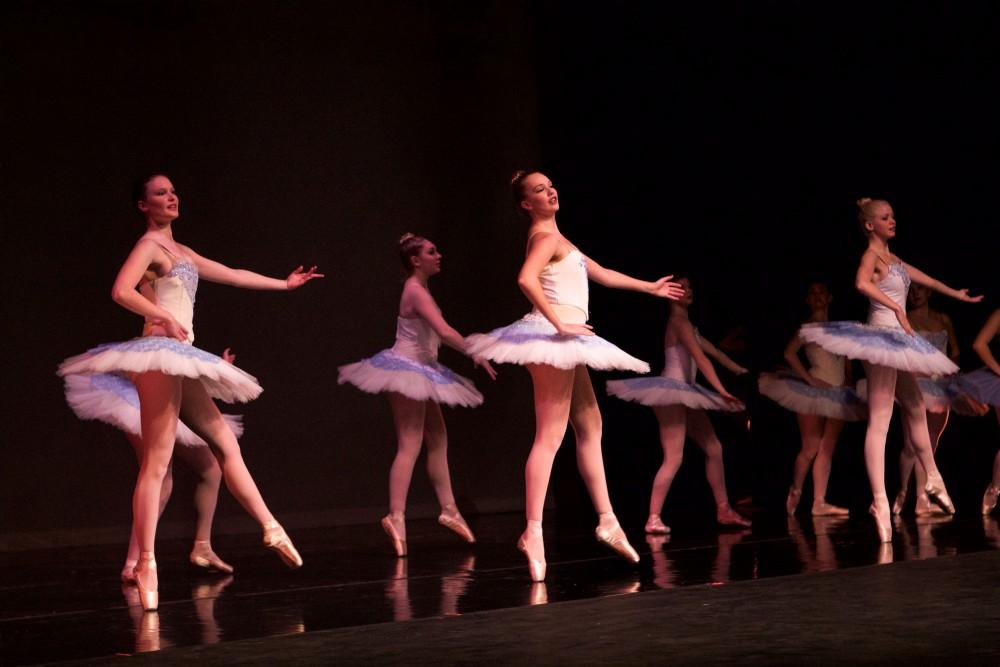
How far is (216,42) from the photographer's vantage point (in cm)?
794

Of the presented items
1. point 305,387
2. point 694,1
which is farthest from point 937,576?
point 694,1

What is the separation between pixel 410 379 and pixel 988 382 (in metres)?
3.21

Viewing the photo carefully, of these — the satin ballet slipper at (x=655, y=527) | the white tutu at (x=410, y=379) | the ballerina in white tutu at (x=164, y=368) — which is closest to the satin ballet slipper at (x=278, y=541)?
the ballerina in white tutu at (x=164, y=368)

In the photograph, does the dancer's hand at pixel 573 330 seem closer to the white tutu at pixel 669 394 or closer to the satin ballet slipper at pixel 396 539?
the satin ballet slipper at pixel 396 539

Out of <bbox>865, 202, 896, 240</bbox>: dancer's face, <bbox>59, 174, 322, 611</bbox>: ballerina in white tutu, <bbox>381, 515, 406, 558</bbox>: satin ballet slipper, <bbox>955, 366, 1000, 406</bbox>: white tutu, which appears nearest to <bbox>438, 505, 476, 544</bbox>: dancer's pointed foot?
<bbox>381, 515, 406, 558</bbox>: satin ballet slipper

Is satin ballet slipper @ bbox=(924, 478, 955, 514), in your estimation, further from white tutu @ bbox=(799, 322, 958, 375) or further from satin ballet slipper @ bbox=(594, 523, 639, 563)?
satin ballet slipper @ bbox=(594, 523, 639, 563)

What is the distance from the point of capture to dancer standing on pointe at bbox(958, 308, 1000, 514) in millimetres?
6984

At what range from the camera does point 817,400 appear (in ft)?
24.6

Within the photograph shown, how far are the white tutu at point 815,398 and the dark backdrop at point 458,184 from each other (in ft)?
1.40

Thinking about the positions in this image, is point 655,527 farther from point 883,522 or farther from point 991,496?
point 991,496

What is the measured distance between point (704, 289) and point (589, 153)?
4.08ft

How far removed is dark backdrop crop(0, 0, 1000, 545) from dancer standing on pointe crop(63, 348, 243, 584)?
202 centimetres

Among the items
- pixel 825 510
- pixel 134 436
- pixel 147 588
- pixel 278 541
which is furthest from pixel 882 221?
pixel 147 588

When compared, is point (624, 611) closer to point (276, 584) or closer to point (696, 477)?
point (276, 584)
